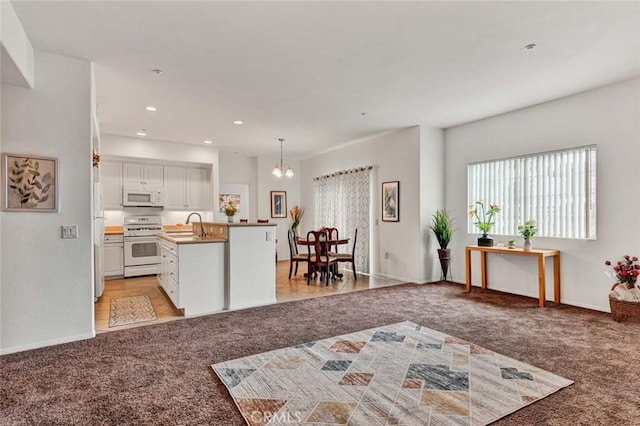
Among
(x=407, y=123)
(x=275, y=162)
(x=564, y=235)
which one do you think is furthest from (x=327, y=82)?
(x=275, y=162)

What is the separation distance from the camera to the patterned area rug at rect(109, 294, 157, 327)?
4.14 metres

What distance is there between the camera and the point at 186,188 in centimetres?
798

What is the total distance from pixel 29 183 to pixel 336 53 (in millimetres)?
3126

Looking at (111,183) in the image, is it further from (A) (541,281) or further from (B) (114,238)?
(A) (541,281)

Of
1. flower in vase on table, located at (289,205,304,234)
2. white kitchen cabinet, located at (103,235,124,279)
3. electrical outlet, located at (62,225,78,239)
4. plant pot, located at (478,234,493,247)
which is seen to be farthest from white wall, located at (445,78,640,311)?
white kitchen cabinet, located at (103,235,124,279)

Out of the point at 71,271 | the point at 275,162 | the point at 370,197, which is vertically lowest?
the point at 71,271

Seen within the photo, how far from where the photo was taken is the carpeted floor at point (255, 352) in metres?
2.21

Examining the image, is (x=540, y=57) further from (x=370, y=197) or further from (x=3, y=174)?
(x=3, y=174)

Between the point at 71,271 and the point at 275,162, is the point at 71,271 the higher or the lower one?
the lower one

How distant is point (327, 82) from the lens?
4.16 m

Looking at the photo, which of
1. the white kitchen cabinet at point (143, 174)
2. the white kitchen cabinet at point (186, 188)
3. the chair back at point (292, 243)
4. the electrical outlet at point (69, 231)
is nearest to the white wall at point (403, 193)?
the chair back at point (292, 243)

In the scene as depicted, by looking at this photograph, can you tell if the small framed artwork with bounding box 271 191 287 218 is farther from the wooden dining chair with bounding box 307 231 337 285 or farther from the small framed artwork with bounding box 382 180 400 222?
the small framed artwork with bounding box 382 180 400 222

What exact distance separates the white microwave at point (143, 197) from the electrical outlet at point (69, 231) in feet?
13.0

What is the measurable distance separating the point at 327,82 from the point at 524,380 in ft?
11.4
